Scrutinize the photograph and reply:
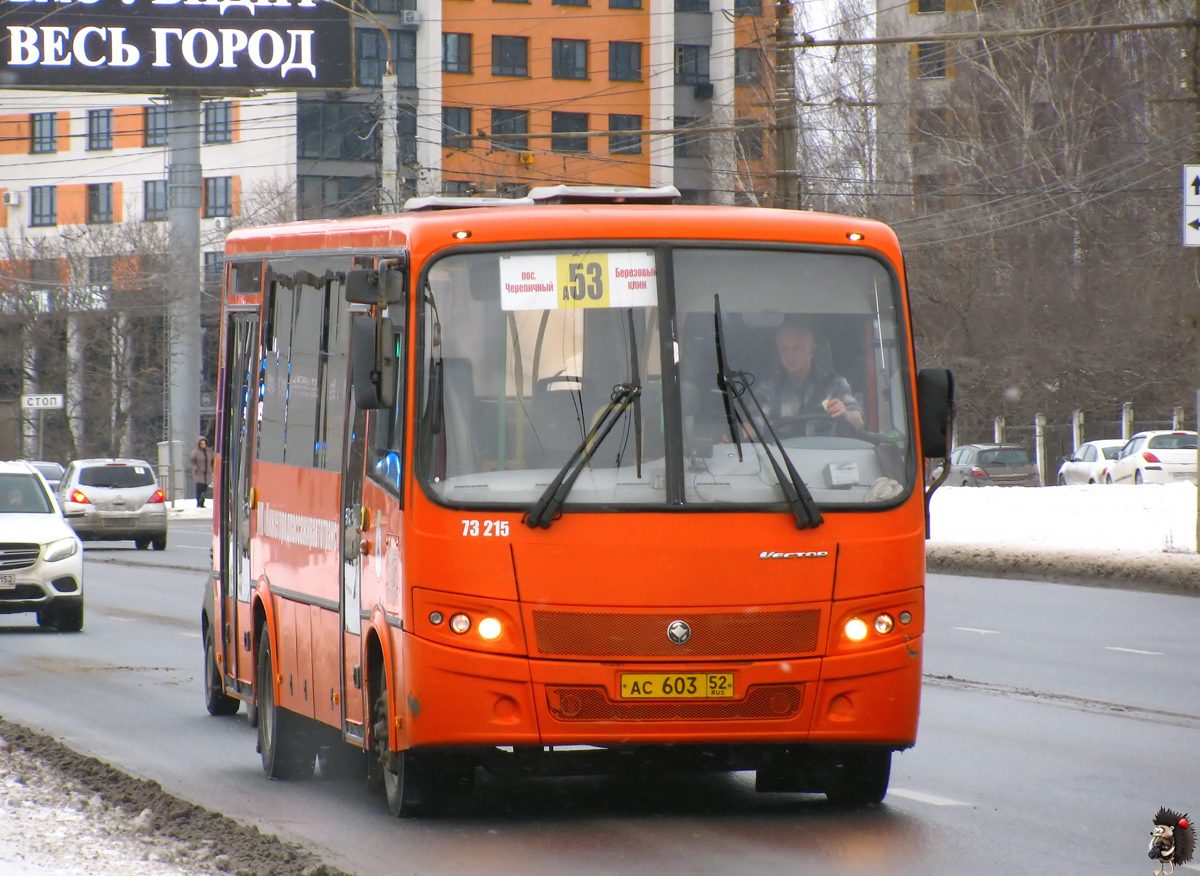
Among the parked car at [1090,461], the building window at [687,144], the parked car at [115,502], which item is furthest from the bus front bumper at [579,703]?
the building window at [687,144]

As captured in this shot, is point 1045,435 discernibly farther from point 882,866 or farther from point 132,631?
point 882,866

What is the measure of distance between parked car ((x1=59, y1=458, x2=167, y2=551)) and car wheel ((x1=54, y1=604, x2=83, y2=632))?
16242mm

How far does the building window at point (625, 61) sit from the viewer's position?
298 feet

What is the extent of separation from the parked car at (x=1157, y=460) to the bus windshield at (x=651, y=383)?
38.4 metres

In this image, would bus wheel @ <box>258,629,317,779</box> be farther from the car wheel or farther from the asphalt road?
the car wheel

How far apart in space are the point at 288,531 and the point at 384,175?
78.9 feet

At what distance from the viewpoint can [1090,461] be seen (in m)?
50.1

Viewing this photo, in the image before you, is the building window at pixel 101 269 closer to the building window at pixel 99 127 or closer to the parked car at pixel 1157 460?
the building window at pixel 99 127

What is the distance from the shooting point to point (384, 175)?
34.0 metres

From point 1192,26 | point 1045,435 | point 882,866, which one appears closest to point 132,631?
point 1192,26

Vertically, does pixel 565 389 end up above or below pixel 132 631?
above

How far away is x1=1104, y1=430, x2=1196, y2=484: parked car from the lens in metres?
46.3

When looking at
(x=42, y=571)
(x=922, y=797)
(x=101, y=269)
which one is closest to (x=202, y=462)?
(x=101, y=269)

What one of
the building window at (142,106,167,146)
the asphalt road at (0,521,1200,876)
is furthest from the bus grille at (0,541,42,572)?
the building window at (142,106,167,146)
